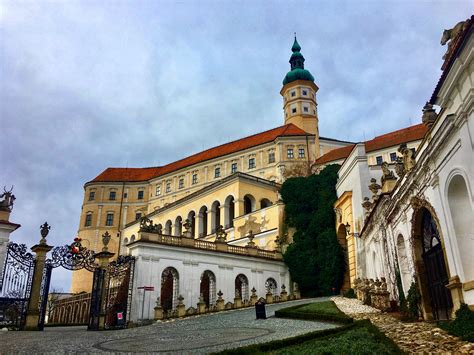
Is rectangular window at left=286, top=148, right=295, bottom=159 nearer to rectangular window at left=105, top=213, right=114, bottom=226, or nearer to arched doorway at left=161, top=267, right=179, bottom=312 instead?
arched doorway at left=161, top=267, right=179, bottom=312

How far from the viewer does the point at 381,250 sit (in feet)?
67.1

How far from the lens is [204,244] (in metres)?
29.4

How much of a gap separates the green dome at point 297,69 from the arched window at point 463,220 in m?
61.5

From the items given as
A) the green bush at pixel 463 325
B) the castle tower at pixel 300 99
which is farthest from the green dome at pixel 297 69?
the green bush at pixel 463 325

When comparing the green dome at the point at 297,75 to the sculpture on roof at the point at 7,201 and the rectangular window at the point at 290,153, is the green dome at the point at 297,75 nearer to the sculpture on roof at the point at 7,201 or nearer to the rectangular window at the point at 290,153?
the rectangular window at the point at 290,153

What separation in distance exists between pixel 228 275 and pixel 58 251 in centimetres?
1235

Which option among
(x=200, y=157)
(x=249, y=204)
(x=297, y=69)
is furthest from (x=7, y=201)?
(x=297, y=69)

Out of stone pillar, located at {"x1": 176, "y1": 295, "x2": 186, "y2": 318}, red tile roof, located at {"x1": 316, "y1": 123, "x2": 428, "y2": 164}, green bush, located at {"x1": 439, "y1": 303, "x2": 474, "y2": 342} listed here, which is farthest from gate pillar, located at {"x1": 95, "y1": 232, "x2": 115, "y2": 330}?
red tile roof, located at {"x1": 316, "y1": 123, "x2": 428, "y2": 164}

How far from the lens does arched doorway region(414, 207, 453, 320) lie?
41.2 ft

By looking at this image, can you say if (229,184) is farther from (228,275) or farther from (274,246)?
(228,275)

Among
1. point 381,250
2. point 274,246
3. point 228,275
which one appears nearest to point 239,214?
point 274,246

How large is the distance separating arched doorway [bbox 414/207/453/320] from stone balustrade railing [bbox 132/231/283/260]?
1575 cm

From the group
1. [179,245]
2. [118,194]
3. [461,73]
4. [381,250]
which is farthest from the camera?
[118,194]

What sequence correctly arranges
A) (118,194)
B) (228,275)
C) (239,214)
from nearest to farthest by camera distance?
1. (228,275)
2. (239,214)
3. (118,194)
